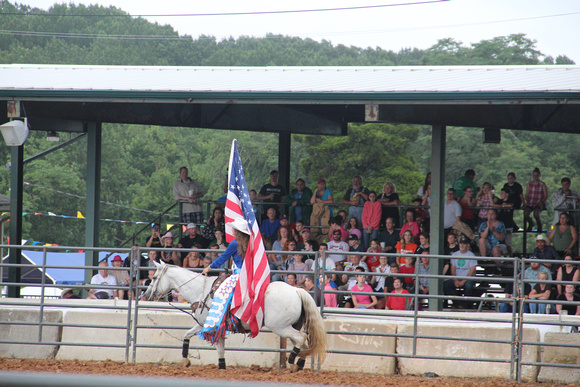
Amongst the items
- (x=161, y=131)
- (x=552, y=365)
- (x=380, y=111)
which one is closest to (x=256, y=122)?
(x=380, y=111)

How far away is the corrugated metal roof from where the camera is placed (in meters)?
10.8

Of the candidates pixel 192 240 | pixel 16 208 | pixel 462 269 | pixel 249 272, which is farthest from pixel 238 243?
pixel 16 208

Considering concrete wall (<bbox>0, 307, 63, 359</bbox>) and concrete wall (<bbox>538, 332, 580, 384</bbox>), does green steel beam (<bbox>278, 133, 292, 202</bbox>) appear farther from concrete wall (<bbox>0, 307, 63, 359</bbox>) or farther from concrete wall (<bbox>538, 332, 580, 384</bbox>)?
concrete wall (<bbox>538, 332, 580, 384</bbox>)

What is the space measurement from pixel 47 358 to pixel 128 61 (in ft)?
212

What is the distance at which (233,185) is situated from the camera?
336 inches

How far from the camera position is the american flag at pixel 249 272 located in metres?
8.34

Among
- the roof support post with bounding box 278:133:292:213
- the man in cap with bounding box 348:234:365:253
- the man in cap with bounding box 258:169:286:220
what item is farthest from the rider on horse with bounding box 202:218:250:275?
the roof support post with bounding box 278:133:292:213

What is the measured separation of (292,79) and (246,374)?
20.6 ft

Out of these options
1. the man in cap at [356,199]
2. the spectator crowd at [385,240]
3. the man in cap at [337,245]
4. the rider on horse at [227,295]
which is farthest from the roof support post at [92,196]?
the rider on horse at [227,295]

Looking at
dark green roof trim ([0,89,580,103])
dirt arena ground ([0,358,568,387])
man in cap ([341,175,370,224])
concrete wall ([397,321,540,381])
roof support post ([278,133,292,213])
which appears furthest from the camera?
roof support post ([278,133,292,213])

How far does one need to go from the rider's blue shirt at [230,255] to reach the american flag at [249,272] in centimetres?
14

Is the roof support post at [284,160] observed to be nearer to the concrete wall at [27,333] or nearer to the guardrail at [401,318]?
the guardrail at [401,318]

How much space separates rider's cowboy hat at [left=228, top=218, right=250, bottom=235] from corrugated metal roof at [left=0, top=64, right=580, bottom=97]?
132 inches

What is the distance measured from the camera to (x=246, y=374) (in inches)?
349
